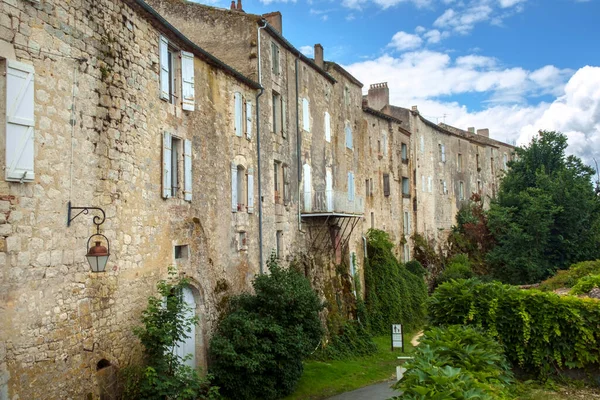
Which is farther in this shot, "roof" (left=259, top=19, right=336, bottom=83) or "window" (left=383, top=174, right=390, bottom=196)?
"window" (left=383, top=174, right=390, bottom=196)

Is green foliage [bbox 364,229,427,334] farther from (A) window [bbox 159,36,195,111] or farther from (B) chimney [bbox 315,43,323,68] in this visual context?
(A) window [bbox 159,36,195,111]

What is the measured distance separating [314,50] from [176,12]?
8.17 meters

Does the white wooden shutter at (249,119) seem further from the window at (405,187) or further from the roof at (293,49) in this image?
the window at (405,187)

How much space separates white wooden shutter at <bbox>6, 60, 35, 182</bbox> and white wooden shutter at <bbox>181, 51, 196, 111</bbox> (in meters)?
5.25

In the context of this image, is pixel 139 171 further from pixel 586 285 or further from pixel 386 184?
pixel 386 184

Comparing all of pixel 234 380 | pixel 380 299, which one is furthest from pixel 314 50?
pixel 234 380

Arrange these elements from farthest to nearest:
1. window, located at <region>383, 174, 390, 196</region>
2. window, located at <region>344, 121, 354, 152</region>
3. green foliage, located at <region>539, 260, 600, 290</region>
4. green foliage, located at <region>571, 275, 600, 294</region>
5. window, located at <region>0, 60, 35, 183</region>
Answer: window, located at <region>383, 174, 390, 196</region>, window, located at <region>344, 121, 354, 152</region>, green foliage, located at <region>539, 260, 600, 290</region>, green foliage, located at <region>571, 275, 600, 294</region>, window, located at <region>0, 60, 35, 183</region>

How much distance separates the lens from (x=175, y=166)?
1283 centimetres

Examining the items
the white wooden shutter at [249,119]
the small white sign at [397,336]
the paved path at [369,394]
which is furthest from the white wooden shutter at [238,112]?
A: the small white sign at [397,336]

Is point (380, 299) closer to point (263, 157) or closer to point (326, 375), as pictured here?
point (326, 375)

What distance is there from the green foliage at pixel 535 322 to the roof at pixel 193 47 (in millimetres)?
8930

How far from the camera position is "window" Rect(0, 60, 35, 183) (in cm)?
758

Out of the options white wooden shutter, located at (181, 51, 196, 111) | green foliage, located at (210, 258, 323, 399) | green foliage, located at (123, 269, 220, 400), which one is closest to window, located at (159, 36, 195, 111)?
white wooden shutter, located at (181, 51, 196, 111)

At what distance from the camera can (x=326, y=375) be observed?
17.8 metres
